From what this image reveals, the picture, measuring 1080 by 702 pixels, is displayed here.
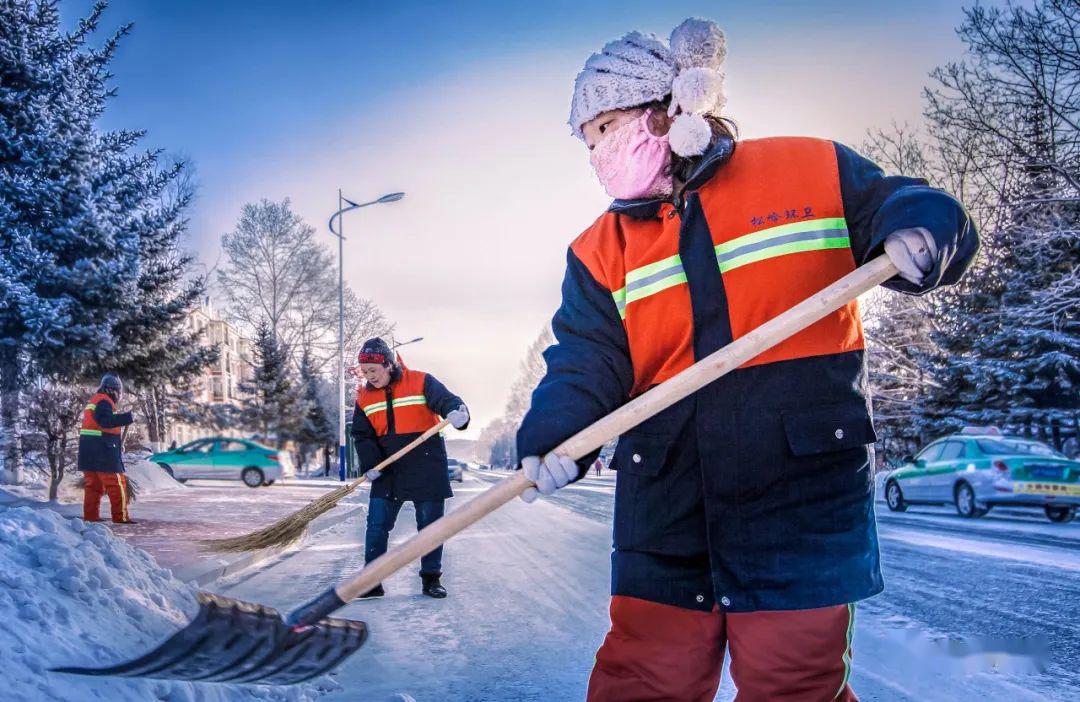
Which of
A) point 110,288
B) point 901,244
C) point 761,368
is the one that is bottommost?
point 761,368

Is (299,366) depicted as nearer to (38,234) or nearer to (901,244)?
(38,234)

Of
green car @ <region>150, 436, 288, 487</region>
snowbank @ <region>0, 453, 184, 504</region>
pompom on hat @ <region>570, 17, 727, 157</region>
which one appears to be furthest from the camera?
green car @ <region>150, 436, 288, 487</region>

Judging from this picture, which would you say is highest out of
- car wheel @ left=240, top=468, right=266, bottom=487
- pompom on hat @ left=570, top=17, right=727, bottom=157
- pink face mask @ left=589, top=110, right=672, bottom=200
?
pompom on hat @ left=570, top=17, right=727, bottom=157

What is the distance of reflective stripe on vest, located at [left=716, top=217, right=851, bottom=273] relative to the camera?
68.0 inches

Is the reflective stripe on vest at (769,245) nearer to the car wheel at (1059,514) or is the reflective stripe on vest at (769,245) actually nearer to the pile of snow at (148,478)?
the car wheel at (1059,514)

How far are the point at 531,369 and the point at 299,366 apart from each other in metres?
45.1

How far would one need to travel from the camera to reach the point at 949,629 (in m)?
4.05

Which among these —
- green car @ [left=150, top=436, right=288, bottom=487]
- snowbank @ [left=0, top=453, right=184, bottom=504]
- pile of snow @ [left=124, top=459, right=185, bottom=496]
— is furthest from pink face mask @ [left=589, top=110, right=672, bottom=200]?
green car @ [left=150, top=436, right=288, bottom=487]

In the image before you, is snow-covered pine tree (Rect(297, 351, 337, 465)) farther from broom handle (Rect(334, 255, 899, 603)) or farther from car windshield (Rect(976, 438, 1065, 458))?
broom handle (Rect(334, 255, 899, 603))

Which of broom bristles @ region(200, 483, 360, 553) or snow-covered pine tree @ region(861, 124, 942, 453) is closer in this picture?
broom bristles @ region(200, 483, 360, 553)

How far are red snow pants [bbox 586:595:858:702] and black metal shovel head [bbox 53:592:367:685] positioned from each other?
1.59 metres

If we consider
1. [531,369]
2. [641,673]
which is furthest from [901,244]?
[531,369]

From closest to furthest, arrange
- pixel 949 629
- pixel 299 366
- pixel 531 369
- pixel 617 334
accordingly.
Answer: pixel 617 334 < pixel 949 629 < pixel 299 366 < pixel 531 369

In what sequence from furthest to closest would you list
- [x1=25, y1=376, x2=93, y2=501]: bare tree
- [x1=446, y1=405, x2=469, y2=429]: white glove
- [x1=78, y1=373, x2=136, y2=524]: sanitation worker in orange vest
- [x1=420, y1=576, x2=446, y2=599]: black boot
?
[x1=25, y1=376, x2=93, y2=501]: bare tree, [x1=78, y1=373, x2=136, y2=524]: sanitation worker in orange vest, [x1=446, y1=405, x2=469, y2=429]: white glove, [x1=420, y1=576, x2=446, y2=599]: black boot
